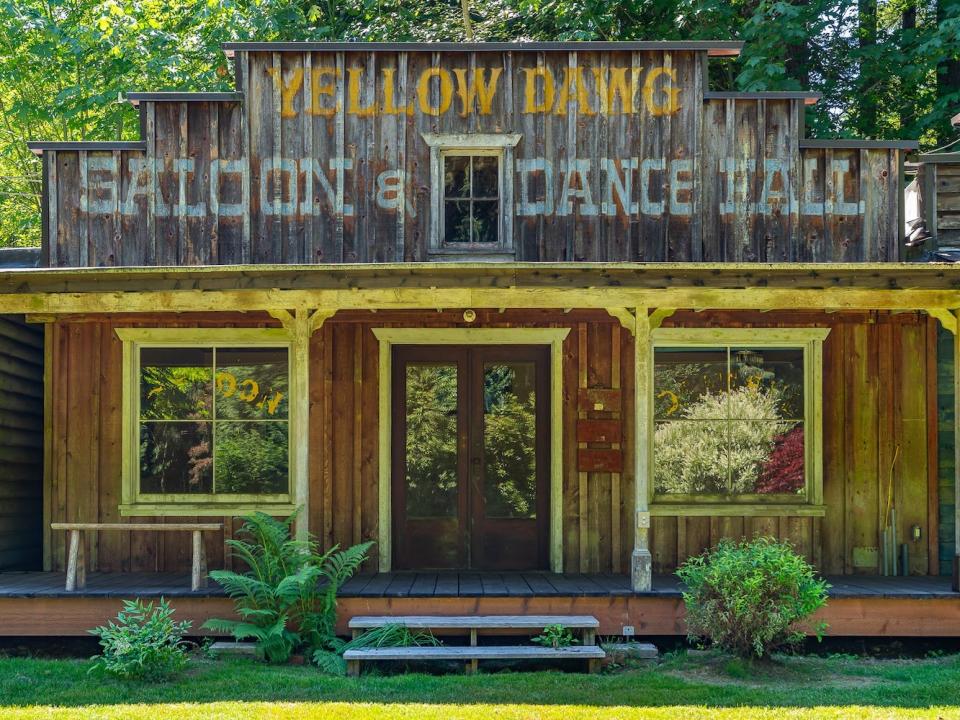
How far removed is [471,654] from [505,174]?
427 cm

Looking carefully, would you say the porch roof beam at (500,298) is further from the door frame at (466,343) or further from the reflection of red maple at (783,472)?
the reflection of red maple at (783,472)

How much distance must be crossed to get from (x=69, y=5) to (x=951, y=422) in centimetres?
1530

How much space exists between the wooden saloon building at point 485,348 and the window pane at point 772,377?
26 millimetres

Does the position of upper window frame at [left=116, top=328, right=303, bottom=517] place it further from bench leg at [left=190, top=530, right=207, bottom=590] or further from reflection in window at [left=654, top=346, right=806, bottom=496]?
reflection in window at [left=654, top=346, right=806, bottom=496]

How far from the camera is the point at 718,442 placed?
924 centimetres

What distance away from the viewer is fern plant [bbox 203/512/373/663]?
7.28m

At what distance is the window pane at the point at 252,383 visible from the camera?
9.27m

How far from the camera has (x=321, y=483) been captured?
9156 mm

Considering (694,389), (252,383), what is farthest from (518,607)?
(252,383)

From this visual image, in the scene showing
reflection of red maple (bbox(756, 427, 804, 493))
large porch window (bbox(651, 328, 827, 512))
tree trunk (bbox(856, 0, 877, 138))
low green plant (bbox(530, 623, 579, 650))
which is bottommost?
low green plant (bbox(530, 623, 579, 650))

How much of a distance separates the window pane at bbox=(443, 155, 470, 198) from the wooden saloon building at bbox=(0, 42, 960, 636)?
3 cm

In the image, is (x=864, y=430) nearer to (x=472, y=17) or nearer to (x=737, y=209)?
(x=737, y=209)

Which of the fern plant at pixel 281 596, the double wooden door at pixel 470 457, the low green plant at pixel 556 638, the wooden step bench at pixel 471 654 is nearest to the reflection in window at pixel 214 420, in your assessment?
the double wooden door at pixel 470 457

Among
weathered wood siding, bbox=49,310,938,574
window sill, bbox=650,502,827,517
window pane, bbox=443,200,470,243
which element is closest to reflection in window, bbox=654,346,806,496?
window sill, bbox=650,502,827,517
